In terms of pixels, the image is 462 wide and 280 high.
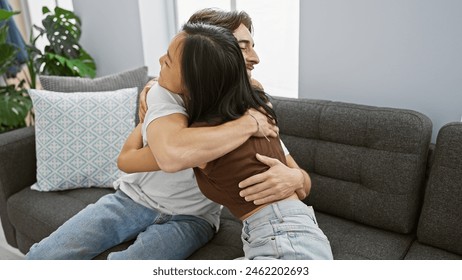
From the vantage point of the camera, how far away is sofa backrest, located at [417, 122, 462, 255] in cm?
128

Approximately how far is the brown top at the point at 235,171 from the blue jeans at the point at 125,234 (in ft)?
1.05

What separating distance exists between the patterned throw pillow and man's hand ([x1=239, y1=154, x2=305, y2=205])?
987 mm

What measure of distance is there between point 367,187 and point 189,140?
2.76 ft

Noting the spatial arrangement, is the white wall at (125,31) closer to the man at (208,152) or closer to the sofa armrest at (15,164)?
the sofa armrest at (15,164)

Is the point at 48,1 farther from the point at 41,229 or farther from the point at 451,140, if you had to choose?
the point at 451,140

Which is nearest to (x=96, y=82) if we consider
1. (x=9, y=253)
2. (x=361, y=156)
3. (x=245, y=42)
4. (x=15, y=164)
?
(x=15, y=164)

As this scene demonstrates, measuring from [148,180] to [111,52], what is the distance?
1.66 m

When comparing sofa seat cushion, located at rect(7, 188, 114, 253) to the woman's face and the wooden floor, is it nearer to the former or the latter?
the wooden floor

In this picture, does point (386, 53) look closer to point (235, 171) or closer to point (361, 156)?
point (361, 156)

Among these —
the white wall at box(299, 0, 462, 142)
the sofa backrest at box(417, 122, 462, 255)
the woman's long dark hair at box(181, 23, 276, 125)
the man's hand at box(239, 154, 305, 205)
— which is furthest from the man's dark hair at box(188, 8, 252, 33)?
the sofa backrest at box(417, 122, 462, 255)

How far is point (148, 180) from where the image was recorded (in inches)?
55.7

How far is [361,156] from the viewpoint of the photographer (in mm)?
1469

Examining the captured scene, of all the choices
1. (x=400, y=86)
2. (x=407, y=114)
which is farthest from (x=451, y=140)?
(x=400, y=86)
